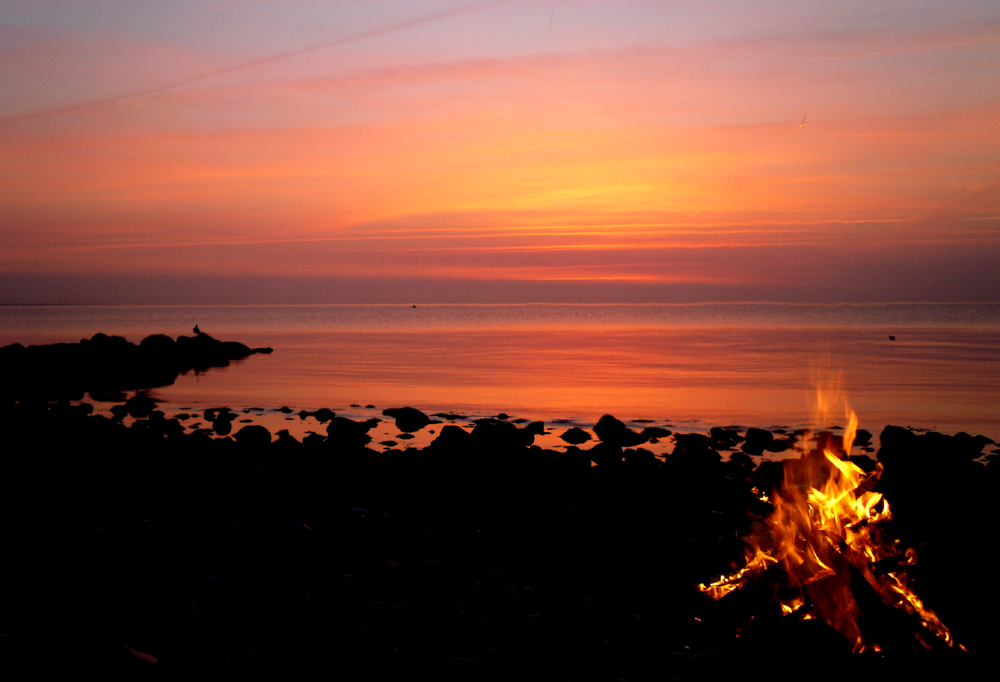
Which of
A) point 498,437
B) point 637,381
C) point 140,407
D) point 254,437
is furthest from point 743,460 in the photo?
point 140,407

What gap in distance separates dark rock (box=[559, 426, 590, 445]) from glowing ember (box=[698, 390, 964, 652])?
1148 centimetres

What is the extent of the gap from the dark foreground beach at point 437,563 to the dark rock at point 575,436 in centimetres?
349

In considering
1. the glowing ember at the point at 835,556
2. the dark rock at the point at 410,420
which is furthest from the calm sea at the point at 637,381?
the glowing ember at the point at 835,556

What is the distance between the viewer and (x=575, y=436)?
65.4ft

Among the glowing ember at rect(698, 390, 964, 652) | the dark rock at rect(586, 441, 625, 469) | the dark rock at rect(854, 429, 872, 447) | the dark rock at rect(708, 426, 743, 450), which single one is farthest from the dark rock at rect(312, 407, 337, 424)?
the glowing ember at rect(698, 390, 964, 652)

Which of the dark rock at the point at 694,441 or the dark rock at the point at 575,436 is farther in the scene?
the dark rock at the point at 575,436

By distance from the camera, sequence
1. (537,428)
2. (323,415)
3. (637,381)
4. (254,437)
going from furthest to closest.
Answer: (637,381) < (323,415) < (537,428) < (254,437)

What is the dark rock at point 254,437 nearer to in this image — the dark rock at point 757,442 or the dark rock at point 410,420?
the dark rock at point 410,420

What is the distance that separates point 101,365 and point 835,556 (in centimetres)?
4380

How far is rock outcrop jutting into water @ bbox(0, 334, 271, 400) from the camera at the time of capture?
115ft

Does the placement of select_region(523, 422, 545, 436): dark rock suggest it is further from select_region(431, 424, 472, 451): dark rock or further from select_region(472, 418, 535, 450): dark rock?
select_region(431, 424, 472, 451): dark rock

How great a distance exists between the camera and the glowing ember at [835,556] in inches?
280

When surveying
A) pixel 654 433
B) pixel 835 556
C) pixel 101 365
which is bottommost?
pixel 654 433

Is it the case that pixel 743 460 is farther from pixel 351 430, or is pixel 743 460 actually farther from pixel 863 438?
pixel 351 430
